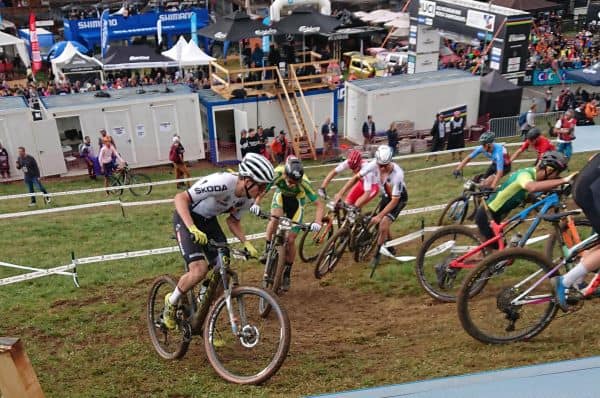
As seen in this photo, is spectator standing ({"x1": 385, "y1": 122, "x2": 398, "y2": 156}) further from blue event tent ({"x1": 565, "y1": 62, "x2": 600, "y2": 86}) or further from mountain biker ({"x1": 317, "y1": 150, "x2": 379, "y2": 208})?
mountain biker ({"x1": 317, "y1": 150, "x2": 379, "y2": 208})

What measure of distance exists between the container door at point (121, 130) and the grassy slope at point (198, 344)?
11.1 m

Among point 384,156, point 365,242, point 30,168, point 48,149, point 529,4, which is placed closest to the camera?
point 384,156

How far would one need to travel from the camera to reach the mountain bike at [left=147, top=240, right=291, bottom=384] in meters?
5.58

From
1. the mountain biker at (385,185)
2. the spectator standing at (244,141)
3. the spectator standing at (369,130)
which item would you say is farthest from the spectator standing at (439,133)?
the mountain biker at (385,185)

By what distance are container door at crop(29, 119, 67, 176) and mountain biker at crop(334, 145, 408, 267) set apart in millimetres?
15782

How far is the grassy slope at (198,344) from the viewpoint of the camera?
5.82 m

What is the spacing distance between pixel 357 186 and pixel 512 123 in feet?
58.4

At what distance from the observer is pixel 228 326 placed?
19.8 ft

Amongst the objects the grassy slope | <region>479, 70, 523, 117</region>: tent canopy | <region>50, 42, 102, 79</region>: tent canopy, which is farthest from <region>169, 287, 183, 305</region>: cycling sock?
<region>50, 42, 102, 79</region>: tent canopy

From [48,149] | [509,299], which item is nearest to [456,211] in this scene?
[509,299]

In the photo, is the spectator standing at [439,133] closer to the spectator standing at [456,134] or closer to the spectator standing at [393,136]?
the spectator standing at [456,134]

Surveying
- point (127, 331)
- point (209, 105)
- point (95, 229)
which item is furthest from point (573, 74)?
point (127, 331)

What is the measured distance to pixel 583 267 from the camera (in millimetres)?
5352

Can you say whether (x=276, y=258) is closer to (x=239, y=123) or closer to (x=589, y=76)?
(x=239, y=123)
